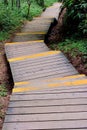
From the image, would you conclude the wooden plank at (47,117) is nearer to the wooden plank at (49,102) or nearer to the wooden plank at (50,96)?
the wooden plank at (49,102)

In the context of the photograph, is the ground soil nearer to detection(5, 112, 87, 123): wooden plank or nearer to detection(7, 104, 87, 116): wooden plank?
detection(7, 104, 87, 116): wooden plank

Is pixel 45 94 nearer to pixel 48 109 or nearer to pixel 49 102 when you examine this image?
pixel 49 102

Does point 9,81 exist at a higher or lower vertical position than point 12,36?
higher

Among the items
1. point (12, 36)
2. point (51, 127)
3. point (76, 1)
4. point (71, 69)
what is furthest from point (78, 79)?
point (12, 36)

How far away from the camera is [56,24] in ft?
51.0

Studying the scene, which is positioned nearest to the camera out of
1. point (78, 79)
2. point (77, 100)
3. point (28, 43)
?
point (77, 100)

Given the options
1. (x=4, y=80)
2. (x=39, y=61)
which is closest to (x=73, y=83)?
(x=39, y=61)

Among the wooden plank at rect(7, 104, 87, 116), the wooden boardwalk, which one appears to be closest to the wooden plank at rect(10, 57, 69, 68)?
the wooden boardwalk

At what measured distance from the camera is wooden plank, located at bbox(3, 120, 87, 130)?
417 centimetres

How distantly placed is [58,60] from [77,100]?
10.2ft

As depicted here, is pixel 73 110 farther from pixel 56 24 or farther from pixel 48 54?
pixel 56 24

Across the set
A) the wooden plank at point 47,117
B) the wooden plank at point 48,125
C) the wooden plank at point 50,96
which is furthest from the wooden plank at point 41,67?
the wooden plank at point 48,125

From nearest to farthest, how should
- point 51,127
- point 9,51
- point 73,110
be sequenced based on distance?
point 51,127, point 73,110, point 9,51

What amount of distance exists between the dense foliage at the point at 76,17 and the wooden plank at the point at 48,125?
591 cm
